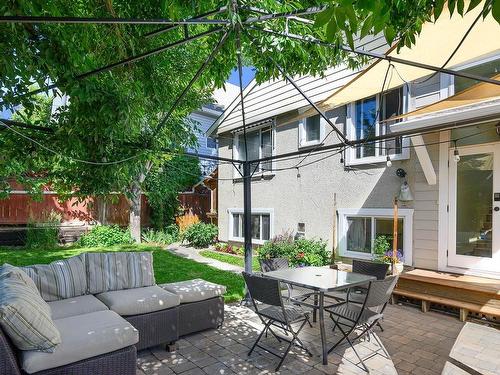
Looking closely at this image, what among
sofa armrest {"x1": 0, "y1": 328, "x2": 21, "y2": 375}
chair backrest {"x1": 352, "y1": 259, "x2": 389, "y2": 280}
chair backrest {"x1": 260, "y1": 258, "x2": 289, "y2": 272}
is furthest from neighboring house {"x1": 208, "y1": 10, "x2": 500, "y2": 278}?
sofa armrest {"x1": 0, "y1": 328, "x2": 21, "y2": 375}

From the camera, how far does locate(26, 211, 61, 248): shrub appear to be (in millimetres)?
13422

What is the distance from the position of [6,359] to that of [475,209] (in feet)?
26.9

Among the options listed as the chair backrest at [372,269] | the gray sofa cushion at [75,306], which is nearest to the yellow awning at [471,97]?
the chair backrest at [372,269]

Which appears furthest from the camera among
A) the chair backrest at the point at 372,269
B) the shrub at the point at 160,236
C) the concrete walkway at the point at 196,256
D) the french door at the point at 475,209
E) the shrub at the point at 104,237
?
the shrub at the point at 160,236

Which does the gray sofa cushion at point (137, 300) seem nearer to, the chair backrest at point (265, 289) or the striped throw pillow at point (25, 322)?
the chair backrest at point (265, 289)

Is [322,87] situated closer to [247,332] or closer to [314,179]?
[314,179]

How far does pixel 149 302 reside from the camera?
4.81m

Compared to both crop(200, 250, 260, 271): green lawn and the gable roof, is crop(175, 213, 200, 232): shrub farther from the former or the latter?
the gable roof

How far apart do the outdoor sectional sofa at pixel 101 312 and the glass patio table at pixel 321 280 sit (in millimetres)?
1303

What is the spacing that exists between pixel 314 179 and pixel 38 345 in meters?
8.66

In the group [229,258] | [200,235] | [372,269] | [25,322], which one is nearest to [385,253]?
[372,269]

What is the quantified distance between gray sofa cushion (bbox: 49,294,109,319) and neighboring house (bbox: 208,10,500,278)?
408 centimetres

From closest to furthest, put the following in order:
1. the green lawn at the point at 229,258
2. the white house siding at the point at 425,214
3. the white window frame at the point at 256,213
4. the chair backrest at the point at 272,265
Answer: the chair backrest at the point at 272,265 < the white house siding at the point at 425,214 < the green lawn at the point at 229,258 < the white window frame at the point at 256,213

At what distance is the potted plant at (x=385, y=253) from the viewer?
24.6 feet
